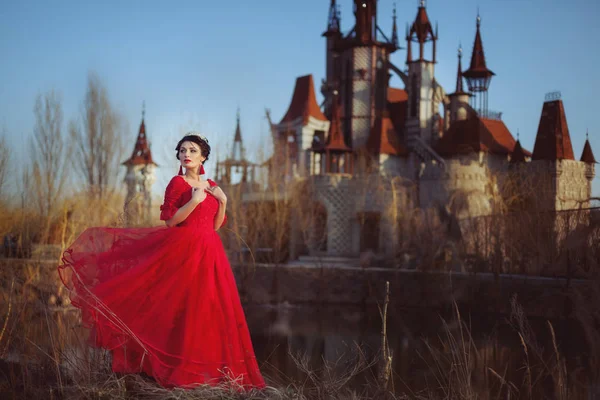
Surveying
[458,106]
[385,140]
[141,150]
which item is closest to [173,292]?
[385,140]

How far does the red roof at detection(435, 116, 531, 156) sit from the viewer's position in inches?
1163

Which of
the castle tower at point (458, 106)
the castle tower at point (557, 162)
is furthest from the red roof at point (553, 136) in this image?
the castle tower at point (458, 106)

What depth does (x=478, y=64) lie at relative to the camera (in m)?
33.5

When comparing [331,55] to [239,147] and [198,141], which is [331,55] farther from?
[198,141]

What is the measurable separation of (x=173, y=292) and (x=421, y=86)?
93.2ft

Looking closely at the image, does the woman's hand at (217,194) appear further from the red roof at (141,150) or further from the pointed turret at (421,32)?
the red roof at (141,150)

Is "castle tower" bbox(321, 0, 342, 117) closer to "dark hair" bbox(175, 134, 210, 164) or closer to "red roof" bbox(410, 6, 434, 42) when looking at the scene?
"red roof" bbox(410, 6, 434, 42)

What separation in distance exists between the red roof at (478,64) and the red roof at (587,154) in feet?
21.7

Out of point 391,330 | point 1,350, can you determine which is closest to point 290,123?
point 391,330

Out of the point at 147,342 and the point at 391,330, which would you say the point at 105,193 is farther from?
the point at 147,342

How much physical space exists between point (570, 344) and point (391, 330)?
3.53 meters

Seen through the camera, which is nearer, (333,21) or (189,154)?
(189,154)

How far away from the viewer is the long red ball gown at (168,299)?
14.4 feet

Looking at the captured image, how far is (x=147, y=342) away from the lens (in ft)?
14.4
